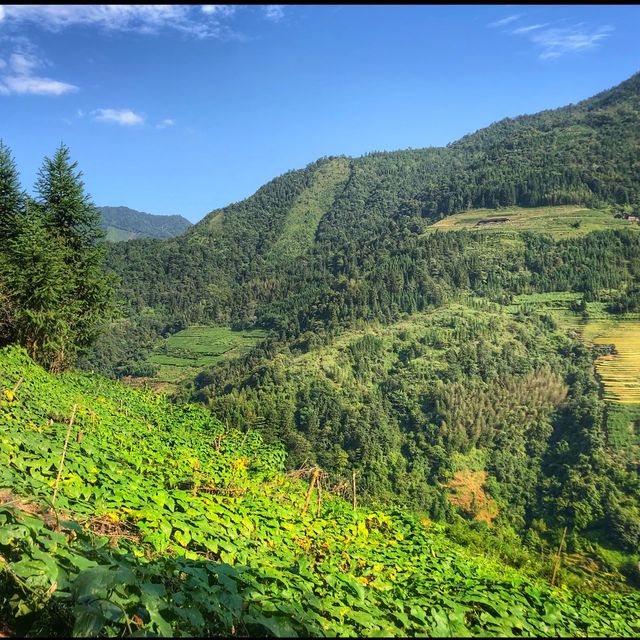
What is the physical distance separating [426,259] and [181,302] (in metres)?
71.6

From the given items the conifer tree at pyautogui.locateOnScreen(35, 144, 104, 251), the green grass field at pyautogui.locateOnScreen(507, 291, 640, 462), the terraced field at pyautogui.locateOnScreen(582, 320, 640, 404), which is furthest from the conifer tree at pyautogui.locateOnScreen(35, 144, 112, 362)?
the terraced field at pyautogui.locateOnScreen(582, 320, 640, 404)

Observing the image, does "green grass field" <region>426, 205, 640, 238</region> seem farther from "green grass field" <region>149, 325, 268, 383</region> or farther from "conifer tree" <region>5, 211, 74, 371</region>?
"conifer tree" <region>5, 211, 74, 371</region>

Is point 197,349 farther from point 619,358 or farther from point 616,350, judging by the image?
point 619,358

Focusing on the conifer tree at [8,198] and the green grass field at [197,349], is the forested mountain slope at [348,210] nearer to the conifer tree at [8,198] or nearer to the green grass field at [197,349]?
the green grass field at [197,349]

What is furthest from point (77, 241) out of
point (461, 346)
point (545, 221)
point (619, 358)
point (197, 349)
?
point (545, 221)

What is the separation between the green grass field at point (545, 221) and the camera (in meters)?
77.8

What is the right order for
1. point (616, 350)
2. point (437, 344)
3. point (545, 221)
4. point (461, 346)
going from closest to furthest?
1. point (616, 350)
2. point (461, 346)
3. point (437, 344)
4. point (545, 221)

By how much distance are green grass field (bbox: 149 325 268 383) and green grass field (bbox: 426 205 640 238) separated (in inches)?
1789

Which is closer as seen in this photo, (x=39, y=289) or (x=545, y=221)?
(x=39, y=289)

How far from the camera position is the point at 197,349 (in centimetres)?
8944

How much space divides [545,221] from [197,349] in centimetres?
6941

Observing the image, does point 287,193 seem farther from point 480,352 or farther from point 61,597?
point 61,597

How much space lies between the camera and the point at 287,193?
194 m

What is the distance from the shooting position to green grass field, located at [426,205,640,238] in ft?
255
